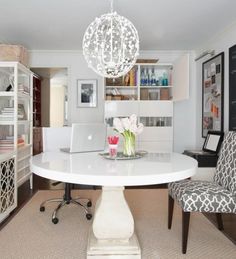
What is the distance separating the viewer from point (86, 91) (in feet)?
16.9

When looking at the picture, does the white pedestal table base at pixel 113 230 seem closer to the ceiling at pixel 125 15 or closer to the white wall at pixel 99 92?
the ceiling at pixel 125 15

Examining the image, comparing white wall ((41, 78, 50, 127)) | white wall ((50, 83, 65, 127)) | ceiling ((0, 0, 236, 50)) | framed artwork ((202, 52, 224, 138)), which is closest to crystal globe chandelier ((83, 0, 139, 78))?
ceiling ((0, 0, 236, 50))

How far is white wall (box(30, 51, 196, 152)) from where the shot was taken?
16.6ft

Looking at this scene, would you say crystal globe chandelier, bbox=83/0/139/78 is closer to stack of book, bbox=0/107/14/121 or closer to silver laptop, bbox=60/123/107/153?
→ silver laptop, bbox=60/123/107/153

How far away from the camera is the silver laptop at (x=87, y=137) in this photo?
2.31m

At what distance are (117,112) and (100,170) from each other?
3.28 m

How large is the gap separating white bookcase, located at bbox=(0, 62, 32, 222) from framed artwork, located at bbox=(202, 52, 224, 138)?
2.72 meters

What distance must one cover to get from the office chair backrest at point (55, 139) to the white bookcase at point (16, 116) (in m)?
0.35

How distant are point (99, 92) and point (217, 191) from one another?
11.5 ft

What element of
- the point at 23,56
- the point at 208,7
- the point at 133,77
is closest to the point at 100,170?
the point at 208,7

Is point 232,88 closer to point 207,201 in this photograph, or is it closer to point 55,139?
point 207,201

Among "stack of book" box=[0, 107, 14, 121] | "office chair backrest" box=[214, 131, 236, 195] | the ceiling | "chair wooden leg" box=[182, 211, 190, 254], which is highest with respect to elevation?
the ceiling

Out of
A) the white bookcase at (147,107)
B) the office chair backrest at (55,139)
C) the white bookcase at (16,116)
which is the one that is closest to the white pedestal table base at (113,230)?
the white bookcase at (16,116)

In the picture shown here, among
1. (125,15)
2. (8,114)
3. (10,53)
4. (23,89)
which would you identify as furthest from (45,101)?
(125,15)
